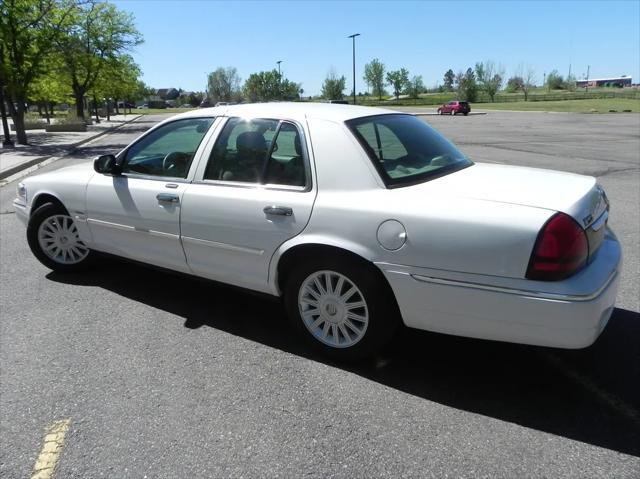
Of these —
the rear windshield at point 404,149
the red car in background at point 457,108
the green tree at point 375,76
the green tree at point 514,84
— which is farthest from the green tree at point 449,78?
the rear windshield at point 404,149

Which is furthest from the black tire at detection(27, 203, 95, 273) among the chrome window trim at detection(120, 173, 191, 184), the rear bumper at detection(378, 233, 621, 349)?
the rear bumper at detection(378, 233, 621, 349)

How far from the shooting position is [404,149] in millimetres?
3582

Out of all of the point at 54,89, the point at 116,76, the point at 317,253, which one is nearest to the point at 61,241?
the point at 317,253

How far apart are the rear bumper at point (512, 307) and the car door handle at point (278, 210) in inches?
27.3

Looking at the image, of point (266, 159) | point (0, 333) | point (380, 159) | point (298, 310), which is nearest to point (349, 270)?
point (298, 310)

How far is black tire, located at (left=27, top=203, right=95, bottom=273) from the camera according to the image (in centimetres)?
469

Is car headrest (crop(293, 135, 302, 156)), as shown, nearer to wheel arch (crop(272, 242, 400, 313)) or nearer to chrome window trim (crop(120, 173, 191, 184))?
wheel arch (crop(272, 242, 400, 313))

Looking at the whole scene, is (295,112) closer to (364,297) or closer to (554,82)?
(364,297)

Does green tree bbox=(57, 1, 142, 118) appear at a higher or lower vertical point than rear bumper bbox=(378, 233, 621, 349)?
higher

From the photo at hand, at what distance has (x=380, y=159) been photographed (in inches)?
127

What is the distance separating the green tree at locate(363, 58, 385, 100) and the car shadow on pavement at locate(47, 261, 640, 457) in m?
105

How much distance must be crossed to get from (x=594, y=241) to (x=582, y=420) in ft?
3.08

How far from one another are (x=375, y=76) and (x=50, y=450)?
107216 millimetres

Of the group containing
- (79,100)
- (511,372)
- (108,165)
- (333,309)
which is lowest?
(511,372)
